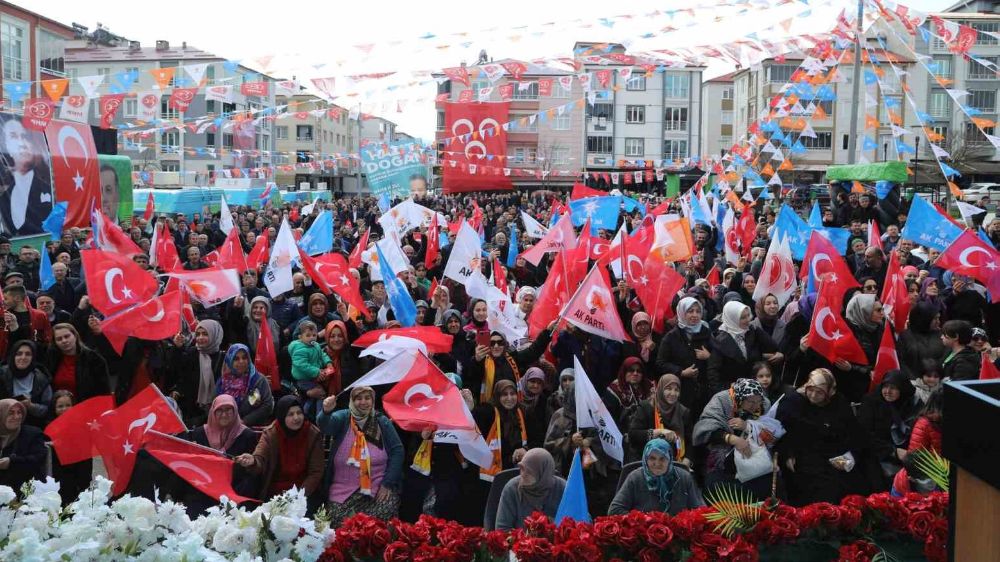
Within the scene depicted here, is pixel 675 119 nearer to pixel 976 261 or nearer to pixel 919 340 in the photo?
pixel 976 261

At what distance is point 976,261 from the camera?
10.8 meters

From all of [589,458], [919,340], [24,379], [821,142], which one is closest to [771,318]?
[919,340]

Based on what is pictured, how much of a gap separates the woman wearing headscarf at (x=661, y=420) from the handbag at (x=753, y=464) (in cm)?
38

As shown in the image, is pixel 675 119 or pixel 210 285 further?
pixel 675 119

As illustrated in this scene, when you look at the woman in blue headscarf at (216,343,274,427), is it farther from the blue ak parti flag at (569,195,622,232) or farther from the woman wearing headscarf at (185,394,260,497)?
the blue ak parti flag at (569,195,622,232)

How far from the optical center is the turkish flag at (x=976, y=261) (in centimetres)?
1077

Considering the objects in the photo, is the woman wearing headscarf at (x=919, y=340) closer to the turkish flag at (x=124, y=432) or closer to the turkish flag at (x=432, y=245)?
the turkish flag at (x=124, y=432)

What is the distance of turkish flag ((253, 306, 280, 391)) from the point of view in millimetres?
8914

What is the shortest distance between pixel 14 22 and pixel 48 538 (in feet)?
158

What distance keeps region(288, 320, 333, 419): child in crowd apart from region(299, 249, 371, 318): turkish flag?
94.1 inches

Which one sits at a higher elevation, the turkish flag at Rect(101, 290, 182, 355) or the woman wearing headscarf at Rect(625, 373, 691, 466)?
the turkish flag at Rect(101, 290, 182, 355)

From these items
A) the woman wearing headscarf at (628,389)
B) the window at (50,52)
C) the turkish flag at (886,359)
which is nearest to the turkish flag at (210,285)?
the woman wearing headscarf at (628,389)

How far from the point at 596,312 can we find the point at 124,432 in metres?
4.05

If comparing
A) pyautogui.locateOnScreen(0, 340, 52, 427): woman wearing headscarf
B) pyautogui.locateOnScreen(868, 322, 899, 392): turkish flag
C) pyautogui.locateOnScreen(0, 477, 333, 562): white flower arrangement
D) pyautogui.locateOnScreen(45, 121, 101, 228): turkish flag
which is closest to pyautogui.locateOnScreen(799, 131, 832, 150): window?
pyautogui.locateOnScreen(45, 121, 101, 228): turkish flag
